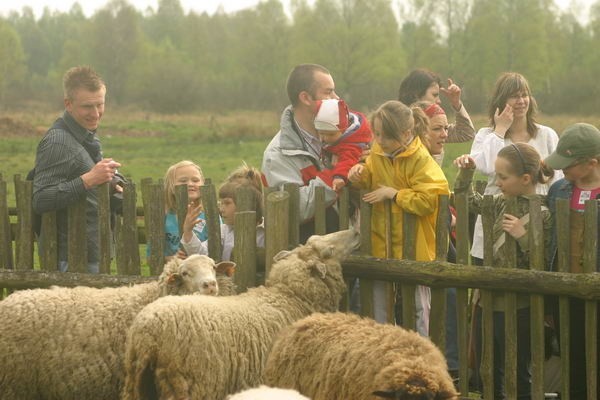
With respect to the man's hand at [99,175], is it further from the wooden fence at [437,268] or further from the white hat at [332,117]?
the white hat at [332,117]

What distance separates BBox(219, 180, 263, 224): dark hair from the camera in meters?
7.48

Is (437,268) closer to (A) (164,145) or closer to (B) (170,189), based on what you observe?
(B) (170,189)

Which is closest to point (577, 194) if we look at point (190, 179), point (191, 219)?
point (191, 219)

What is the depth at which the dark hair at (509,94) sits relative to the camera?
785cm

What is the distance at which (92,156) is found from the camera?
8.16 metres

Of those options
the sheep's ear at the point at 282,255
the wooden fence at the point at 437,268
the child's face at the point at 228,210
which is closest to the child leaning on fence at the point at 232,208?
the child's face at the point at 228,210

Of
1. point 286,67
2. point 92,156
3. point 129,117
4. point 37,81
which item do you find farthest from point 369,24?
point 92,156

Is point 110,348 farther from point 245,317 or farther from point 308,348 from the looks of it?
point 308,348

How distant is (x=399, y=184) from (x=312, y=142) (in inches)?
34.3

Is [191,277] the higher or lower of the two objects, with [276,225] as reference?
lower

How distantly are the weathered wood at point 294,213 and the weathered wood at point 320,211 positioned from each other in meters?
0.15

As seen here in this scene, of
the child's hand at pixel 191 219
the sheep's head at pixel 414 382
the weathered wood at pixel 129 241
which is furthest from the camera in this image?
the weathered wood at pixel 129 241

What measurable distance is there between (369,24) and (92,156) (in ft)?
261

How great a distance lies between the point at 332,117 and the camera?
706cm
